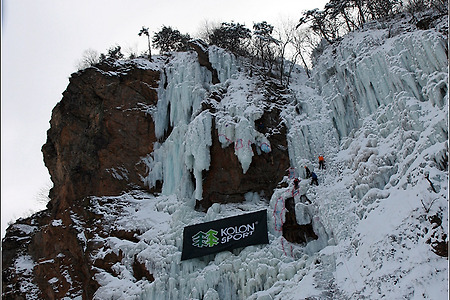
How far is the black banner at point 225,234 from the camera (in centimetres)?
1514

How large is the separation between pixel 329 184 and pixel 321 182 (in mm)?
437

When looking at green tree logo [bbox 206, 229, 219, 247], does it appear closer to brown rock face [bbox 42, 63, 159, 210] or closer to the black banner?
the black banner

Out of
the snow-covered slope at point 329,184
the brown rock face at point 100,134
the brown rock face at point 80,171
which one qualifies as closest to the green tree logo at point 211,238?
the snow-covered slope at point 329,184

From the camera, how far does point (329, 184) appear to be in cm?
1560

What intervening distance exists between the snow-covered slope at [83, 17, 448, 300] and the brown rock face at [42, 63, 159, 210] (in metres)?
0.72

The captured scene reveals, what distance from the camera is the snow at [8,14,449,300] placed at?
11234 millimetres

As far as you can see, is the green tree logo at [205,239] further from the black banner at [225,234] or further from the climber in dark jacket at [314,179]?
the climber in dark jacket at [314,179]

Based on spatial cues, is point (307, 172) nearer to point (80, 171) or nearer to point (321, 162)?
point (321, 162)

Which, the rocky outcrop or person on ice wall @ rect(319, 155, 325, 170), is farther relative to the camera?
the rocky outcrop

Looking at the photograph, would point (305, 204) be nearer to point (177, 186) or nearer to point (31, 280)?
point (177, 186)

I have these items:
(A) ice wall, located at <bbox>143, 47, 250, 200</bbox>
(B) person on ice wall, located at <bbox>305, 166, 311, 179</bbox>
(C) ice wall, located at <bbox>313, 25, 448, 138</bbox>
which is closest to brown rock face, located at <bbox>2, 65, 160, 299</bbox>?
(A) ice wall, located at <bbox>143, 47, 250, 200</bbox>

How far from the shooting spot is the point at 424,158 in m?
11.9

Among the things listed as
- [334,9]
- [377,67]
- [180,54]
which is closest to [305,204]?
[377,67]

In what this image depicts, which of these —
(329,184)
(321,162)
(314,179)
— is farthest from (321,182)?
(321,162)
